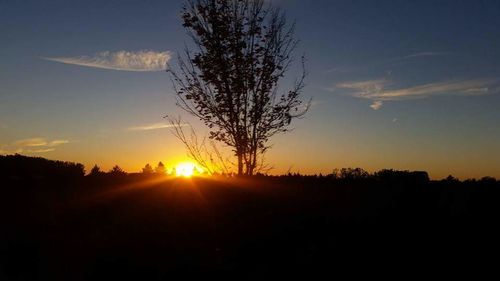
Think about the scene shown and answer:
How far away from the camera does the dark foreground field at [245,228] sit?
373 inches

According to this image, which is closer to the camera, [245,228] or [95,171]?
[245,228]

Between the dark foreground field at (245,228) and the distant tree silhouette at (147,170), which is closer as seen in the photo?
the dark foreground field at (245,228)

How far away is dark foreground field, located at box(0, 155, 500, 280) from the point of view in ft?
31.1

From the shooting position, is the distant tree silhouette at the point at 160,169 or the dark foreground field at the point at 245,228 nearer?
the dark foreground field at the point at 245,228

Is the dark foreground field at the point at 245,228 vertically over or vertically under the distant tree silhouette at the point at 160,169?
under

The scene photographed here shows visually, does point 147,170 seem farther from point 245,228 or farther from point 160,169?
point 245,228

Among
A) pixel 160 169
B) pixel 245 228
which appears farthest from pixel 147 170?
pixel 245 228

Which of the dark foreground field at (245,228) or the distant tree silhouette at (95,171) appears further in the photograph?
the distant tree silhouette at (95,171)

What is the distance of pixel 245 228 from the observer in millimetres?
11828

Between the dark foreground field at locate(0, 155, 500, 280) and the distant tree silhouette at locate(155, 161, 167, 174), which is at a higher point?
the distant tree silhouette at locate(155, 161, 167, 174)

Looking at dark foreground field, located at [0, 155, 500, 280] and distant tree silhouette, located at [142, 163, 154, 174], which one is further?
distant tree silhouette, located at [142, 163, 154, 174]

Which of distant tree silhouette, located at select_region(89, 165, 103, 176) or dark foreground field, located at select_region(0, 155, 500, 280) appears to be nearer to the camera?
dark foreground field, located at select_region(0, 155, 500, 280)

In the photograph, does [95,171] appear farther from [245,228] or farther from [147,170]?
[245,228]

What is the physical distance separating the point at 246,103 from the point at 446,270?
1458 cm
